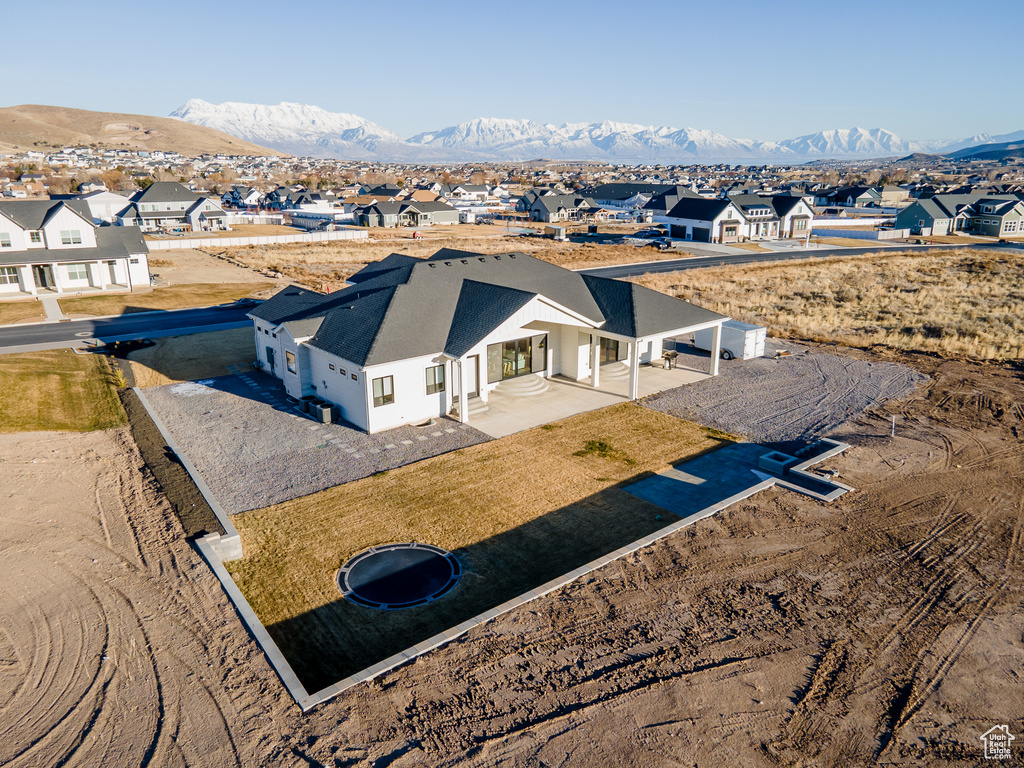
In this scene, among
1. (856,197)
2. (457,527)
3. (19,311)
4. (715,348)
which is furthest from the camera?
(856,197)

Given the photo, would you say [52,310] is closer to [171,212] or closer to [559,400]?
[559,400]

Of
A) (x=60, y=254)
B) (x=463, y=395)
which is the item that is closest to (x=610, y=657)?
(x=463, y=395)

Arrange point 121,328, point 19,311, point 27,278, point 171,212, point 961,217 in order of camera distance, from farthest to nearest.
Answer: point 961,217 < point 171,212 < point 27,278 < point 19,311 < point 121,328

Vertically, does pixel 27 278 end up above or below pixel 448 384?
above

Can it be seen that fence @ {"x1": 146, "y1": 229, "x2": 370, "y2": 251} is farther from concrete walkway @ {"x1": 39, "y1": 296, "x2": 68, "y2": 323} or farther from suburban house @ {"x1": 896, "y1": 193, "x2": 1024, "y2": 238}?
suburban house @ {"x1": 896, "y1": 193, "x2": 1024, "y2": 238}

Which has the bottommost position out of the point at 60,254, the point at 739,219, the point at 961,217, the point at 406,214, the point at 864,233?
the point at 864,233

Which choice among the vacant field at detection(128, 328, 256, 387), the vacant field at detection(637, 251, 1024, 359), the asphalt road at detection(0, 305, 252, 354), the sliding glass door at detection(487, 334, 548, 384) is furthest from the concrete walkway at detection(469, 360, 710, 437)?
the asphalt road at detection(0, 305, 252, 354)
